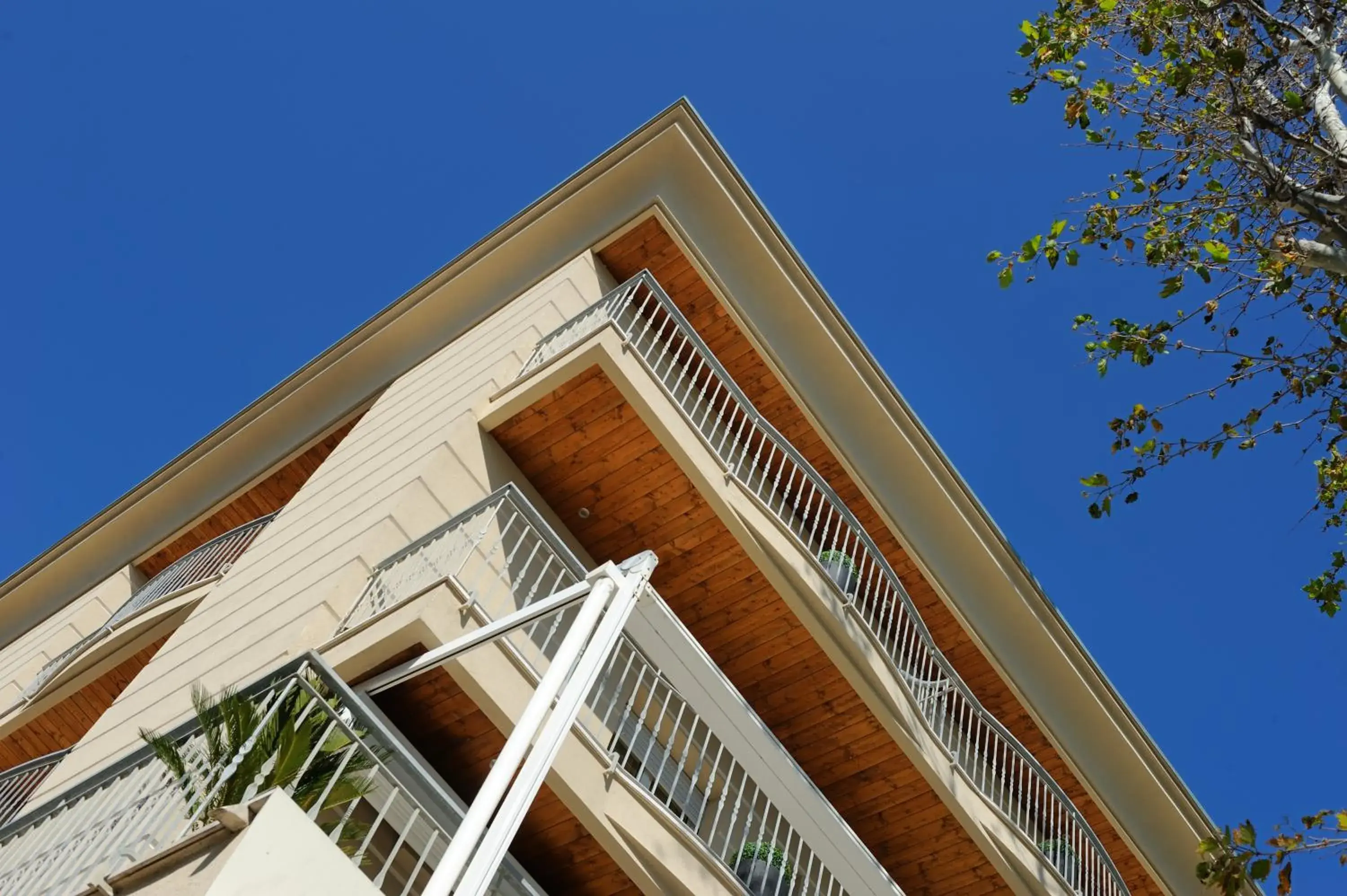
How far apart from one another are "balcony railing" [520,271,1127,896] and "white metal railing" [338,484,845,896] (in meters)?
2.09

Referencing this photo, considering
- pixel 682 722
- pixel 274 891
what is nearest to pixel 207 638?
pixel 682 722

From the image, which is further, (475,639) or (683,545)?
(683,545)

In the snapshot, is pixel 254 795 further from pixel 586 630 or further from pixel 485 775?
pixel 485 775

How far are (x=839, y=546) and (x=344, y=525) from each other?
6.87 meters

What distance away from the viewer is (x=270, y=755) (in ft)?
19.9

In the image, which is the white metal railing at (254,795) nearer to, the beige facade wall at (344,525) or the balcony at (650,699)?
the balcony at (650,699)

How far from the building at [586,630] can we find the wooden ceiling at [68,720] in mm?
72

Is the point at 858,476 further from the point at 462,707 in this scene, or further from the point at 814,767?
the point at 462,707

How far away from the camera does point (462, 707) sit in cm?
810

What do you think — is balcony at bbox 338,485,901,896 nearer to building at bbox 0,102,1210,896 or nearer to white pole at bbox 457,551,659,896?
building at bbox 0,102,1210,896

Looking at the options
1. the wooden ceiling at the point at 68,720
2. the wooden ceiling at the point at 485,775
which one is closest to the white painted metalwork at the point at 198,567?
the wooden ceiling at the point at 68,720

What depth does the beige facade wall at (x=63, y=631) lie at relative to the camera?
16391 mm

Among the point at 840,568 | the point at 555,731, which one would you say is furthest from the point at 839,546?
the point at 555,731

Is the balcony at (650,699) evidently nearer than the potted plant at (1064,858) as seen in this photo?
Yes
